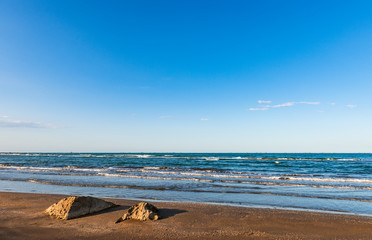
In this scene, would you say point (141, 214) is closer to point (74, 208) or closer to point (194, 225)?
point (194, 225)

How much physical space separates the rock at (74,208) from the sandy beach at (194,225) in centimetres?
20

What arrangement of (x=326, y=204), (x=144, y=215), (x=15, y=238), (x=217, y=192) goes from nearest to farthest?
(x=15, y=238)
(x=144, y=215)
(x=326, y=204)
(x=217, y=192)

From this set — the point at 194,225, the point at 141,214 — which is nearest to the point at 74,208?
the point at 141,214

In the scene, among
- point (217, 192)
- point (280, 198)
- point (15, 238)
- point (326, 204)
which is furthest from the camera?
point (217, 192)

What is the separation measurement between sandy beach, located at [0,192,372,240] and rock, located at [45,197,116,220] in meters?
0.20

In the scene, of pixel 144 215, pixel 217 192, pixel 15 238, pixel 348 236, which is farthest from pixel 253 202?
pixel 15 238

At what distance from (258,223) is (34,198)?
9.95m

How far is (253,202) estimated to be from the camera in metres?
11.2

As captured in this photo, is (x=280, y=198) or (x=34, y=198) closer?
(x=34, y=198)

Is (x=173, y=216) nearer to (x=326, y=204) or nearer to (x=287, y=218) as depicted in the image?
(x=287, y=218)

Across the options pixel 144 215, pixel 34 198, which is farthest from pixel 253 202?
pixel 34 198

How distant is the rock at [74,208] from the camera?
7676mm

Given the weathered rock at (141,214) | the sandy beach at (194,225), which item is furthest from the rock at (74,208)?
the weathered rock at (141,214)

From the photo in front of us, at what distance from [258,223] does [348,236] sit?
232cm
